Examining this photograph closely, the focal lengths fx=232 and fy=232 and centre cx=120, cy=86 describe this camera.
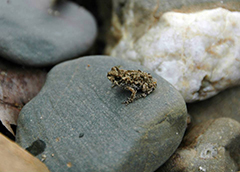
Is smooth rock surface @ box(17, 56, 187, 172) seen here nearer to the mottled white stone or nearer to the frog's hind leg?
the frog's hind leg

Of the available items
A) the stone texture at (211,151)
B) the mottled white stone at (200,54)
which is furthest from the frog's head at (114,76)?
the stone texture at (211,151)

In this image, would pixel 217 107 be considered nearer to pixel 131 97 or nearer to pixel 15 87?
pixel 131 97

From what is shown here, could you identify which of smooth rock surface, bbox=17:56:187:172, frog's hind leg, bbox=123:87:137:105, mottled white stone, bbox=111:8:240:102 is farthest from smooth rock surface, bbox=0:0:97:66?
frog's hind leg, bbox=123:87:137:105

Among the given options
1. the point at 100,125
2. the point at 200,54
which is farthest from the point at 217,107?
the point at 100,125

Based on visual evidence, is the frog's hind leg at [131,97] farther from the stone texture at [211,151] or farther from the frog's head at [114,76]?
Answer: the stone texture at [211,151]

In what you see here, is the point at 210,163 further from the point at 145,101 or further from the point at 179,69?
the point at 179,69

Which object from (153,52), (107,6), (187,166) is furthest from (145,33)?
(187,166)
